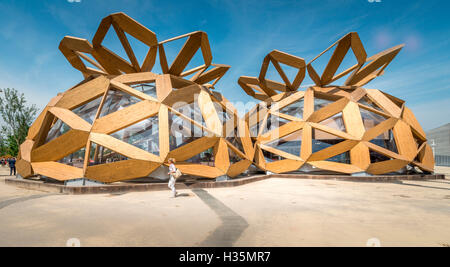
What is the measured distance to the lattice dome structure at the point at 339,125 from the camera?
49.1ft

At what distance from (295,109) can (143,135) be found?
39.8ft

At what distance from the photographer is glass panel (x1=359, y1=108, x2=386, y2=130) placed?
53.5ft

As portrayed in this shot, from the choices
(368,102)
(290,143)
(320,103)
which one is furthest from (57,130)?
(368,102)

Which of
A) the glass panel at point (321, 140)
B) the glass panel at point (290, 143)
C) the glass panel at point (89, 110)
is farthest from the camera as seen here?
the glass panel at point (290, 143)

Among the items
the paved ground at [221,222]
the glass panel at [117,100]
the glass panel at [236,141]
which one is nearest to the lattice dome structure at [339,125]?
the glass panel at [236,141]

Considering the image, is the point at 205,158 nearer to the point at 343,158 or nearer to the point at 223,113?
the point at 223,113

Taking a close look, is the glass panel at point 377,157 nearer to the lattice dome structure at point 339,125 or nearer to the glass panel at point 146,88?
the lattice dome structure at point 339,125

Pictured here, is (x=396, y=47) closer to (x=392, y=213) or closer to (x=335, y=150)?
(x=335, y=150)

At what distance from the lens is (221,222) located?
501 cm

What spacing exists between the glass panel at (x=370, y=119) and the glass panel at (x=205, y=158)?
11923 mm

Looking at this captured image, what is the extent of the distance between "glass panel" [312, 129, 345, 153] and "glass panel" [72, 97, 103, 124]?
14.0 metres
